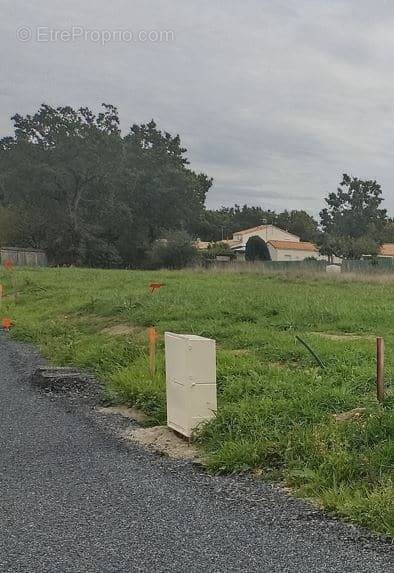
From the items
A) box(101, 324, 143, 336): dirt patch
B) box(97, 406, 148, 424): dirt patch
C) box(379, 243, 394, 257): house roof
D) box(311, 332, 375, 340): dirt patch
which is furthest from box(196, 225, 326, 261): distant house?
box(97, 406, 148, 424): dirt patch

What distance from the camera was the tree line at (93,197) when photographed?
5347cm

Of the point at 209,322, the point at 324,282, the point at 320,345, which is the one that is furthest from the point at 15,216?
the point at 320,345

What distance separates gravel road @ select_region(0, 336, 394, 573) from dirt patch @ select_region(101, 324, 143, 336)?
6.48m

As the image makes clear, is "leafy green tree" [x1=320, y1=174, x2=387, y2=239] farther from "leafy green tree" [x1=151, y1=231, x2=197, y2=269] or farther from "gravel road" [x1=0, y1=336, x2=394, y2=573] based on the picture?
"gravel road" [x1=0, y1=336, x2=394, y2=573]

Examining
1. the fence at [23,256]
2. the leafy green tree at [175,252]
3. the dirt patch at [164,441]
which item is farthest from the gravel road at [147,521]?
the leafy green tree at [175,252]

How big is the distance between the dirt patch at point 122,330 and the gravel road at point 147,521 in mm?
6479

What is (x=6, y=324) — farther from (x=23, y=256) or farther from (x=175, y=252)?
(x=175, y=252)

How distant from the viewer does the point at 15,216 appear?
5475 cm

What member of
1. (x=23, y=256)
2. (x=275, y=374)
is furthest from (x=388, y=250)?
(x=275, y=374)

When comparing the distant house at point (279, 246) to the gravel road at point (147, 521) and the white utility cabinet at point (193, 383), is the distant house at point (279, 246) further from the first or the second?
the gravel road at point (147, 521)

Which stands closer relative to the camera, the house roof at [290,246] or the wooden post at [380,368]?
the wooden post at [380,368]

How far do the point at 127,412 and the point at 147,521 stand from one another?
335 cm

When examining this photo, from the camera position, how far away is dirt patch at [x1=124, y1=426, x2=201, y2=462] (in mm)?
5582

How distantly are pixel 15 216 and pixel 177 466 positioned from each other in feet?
172
